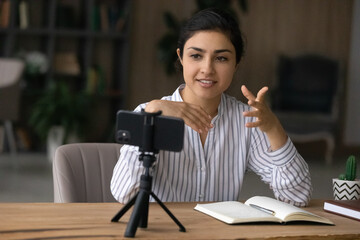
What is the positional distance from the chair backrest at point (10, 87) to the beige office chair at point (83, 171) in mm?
4163

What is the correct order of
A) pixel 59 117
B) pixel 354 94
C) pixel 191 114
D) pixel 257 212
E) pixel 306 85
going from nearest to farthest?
pixel 257 212 < pixel 191 114 < pixel 59 117 < pixel 306 85 < pixel 354 94

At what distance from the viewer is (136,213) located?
139 cm

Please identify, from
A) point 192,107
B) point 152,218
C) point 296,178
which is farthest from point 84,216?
point 296,178

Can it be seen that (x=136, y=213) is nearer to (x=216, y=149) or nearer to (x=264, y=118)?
(x=264, y=118)

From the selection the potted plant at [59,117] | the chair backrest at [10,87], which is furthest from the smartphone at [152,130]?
the potted plant at [59,117]

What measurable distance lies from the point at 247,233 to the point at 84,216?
0.38 metres

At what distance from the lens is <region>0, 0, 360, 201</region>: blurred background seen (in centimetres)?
671

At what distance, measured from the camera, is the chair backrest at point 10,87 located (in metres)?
6.11

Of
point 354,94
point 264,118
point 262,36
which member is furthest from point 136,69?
point 264,118

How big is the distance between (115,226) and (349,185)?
0.79m

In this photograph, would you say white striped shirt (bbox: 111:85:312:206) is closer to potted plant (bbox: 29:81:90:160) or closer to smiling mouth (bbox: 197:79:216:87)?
smiling mouth (bbox: 197:79:216:87)

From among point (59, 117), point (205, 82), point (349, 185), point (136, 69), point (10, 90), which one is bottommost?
point (59, 117)

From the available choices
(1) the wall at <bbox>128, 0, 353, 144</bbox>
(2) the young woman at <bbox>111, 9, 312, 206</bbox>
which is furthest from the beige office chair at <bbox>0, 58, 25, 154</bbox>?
(2) the young woman at <bbox>111, 9, 312, 206</bbox>

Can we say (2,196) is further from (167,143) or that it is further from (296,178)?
→ (167,143)
